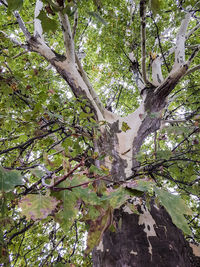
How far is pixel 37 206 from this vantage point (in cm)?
68

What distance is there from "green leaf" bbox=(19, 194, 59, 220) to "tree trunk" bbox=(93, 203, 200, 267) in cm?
78

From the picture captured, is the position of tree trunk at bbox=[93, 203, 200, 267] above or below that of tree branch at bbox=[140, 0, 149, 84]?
below

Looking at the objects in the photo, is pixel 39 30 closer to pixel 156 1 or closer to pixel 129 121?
pixel 129 121

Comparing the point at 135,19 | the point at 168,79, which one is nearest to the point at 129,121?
the point at 168,79

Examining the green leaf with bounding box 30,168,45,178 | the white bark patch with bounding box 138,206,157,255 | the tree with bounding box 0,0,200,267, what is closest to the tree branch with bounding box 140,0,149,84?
the tree with bounding box 0,0,200,267

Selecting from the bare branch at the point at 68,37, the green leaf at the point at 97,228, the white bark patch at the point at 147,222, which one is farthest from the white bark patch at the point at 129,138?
the bare branch at the point at 68,37

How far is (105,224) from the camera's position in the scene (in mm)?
780

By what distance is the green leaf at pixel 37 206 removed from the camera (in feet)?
2.16

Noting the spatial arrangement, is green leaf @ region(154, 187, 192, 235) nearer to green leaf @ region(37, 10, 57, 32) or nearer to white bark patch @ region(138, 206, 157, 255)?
white bark patch @ region(138, 206, 157, 255)

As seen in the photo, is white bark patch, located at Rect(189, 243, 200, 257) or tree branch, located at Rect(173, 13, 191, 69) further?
tree branch, located at Rect(173, 13, 191, 69)

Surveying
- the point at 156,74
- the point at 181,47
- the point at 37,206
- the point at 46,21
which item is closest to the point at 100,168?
the point at 37,206

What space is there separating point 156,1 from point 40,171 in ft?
3.46

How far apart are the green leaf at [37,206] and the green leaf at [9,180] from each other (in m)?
0.10

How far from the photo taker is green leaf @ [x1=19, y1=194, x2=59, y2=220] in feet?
2.16
